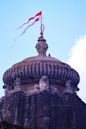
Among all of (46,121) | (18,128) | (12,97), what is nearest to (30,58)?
(12,97)

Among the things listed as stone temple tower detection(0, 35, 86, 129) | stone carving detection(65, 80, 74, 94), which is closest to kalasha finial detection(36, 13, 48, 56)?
stone temple tower detection(0, 35, 86, 129)

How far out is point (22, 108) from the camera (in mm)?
31938

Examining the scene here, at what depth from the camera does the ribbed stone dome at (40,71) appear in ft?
111

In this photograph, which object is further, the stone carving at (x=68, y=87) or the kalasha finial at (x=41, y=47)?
the kalasha finial at (x=41, y=47)

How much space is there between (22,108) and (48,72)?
12.7 feet

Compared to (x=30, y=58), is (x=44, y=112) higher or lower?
lower

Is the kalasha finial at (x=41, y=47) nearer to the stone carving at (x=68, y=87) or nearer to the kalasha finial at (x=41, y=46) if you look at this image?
the kalasha finial at (x=41, y=46)

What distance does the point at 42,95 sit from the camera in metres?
32.4

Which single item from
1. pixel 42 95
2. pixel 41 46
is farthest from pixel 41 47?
pixel 42 95

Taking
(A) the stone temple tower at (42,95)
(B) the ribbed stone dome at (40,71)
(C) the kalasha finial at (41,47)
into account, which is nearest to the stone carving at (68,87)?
(A) the stone temple tower at (42,95)

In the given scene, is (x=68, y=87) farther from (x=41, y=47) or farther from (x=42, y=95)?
(x=41, y=47)

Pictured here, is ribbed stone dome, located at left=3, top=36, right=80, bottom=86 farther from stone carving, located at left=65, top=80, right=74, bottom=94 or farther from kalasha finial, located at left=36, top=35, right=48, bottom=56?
kalasha finial, located at left=36, top=35, right=48, bottom=56

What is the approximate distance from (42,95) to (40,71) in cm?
231

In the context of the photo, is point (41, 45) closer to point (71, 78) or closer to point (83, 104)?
point (71, 78)
